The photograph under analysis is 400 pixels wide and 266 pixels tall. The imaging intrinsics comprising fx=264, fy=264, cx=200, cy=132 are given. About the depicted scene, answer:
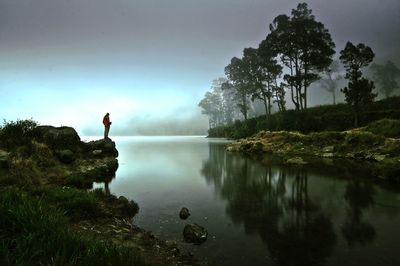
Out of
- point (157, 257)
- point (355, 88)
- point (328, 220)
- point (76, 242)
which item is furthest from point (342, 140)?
point (76, 242)

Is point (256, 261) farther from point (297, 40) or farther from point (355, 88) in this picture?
point (297, 40)

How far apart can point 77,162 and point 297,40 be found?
123ft

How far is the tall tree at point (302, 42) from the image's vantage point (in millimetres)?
41781

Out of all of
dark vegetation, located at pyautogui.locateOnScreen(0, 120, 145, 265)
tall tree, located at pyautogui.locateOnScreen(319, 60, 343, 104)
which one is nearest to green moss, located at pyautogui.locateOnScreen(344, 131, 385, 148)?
dark vegetation, located at pyautogui.locateOnScreen(0, 120, 145, 265)

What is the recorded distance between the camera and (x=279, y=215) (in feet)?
31.0

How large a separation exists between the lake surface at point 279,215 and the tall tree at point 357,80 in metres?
21.0

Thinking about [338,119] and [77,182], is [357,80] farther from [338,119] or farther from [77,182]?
[77,182]

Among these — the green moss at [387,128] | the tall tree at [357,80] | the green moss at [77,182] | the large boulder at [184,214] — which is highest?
the tall tree at [357,80]

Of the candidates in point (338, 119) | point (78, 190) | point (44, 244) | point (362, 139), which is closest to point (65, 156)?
point (78, 190)

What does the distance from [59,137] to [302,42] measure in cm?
3730

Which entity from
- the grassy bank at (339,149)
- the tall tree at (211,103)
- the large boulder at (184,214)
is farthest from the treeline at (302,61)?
the tall tree at (211,103)

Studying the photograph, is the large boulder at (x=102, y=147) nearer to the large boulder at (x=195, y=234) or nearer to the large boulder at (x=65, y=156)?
the large boulder at (x=65, y=156)

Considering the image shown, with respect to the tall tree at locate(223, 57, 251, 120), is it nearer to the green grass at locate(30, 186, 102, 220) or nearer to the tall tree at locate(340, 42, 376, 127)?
the tall tree at locate(340, 42, 376, 127)

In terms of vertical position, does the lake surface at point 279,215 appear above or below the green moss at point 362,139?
below
